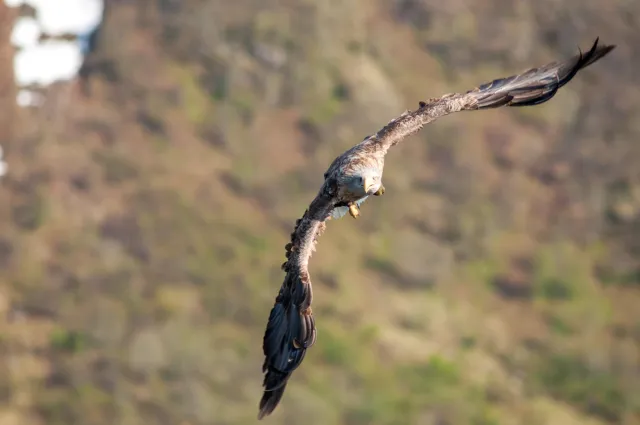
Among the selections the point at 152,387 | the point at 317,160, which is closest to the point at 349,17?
the point at 317,160

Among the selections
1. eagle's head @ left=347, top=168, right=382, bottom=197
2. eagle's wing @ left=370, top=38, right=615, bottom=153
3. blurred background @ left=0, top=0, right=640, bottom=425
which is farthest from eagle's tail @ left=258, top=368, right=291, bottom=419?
blurred background @ left=0, top=0, right=640, bottom=425

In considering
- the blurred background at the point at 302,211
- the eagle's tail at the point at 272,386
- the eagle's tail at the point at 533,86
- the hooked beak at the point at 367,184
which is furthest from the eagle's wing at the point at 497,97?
the blurred background at the point at 302,211

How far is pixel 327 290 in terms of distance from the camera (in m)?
30.2

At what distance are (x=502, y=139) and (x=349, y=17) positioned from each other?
6943mm

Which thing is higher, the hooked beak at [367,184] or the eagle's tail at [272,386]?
the hooked beak at [367,184]

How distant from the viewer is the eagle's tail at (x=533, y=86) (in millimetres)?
12758

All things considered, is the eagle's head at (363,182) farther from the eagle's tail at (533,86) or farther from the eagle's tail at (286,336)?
the eagle's tail at (533,86)

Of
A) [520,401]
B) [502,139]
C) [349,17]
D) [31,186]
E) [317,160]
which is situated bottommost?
[520,401]

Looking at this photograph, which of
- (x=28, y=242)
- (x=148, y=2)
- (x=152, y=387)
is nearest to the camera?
(x=152, y=387)

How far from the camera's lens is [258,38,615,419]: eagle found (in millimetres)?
11352

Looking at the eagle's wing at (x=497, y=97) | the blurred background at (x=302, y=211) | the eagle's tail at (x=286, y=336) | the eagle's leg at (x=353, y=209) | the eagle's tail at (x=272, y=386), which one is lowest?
the eagle's tail at (x=272, y=386)

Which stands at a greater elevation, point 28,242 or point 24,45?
point 24,45

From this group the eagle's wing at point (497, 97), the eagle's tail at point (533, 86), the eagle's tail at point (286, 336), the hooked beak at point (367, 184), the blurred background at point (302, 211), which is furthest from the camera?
the blurred background at point (302, 211)

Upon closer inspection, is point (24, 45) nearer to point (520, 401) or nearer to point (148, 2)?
point (148, 2)
